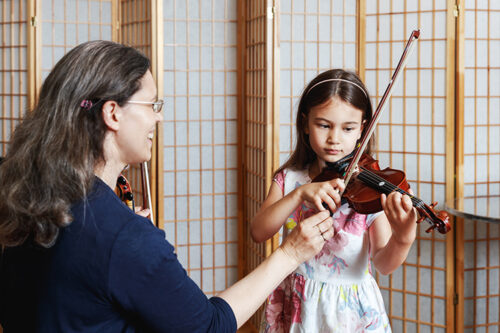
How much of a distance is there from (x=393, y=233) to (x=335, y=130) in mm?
389

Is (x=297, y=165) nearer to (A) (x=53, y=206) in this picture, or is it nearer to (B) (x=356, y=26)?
(A) (x=53, y=206)

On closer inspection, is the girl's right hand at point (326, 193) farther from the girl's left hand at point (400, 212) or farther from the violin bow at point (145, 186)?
the violin bow at point (145, 186)

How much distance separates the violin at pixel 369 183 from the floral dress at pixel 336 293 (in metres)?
0.19

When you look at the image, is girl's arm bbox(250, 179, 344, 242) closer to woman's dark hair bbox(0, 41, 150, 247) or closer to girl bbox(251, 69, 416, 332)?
girl bbox(251, 69, 416, 332)

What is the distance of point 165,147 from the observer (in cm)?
407

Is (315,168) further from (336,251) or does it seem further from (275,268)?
(275,268)

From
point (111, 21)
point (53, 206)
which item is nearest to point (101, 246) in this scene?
point (53, 206)

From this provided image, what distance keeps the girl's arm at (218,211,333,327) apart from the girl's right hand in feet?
0.35

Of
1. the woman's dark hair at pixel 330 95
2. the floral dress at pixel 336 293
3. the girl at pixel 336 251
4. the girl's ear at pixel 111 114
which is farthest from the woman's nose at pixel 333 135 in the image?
the girl's ear at pixel 111 114

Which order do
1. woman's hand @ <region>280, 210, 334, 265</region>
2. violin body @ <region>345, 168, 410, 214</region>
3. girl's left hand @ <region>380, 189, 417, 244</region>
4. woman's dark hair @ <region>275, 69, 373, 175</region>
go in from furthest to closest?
1. woman's dark hair @ <region>275, 69, 373, 175</region>
2. violin body @ <region>345, 168, 410, 214</region>
3. girl's left hand @ <region>380, 189, 417, 244</region>
4. woman's hand @ <region>280, 210, 334, 265</region>

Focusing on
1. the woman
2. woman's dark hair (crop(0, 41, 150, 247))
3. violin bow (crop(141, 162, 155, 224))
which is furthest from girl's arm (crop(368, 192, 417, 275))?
woman's dark hair (crop(0, 41, 150, 247))

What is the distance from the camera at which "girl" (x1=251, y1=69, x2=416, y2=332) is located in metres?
2.06

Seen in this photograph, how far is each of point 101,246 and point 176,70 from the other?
285cm

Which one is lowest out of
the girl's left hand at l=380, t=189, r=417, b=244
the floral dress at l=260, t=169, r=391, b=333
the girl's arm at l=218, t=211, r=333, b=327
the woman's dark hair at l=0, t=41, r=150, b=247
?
the floral dress at l=260, t=169, r=391, b=333
